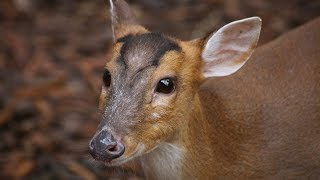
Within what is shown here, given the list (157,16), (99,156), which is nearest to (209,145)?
(99,156)

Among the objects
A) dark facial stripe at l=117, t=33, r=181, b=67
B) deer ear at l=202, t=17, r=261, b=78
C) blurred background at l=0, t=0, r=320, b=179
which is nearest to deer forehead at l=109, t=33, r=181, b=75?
dark facial stripe at l=117, t=33, r=181, b=67

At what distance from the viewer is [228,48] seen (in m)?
4.86

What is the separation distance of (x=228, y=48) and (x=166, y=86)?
1.75 feet

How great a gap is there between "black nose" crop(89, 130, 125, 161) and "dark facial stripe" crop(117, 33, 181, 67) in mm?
433

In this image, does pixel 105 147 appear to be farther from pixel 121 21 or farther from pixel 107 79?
pixel 121 21

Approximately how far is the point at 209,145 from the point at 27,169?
4.70 ft

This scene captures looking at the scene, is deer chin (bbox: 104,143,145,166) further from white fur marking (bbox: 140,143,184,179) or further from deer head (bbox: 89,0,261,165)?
white fur marking (bbox: 140,143,184,179)

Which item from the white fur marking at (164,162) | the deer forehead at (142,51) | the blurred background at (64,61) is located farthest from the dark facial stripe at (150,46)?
the blurred background at (64,61)

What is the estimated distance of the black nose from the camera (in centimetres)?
421

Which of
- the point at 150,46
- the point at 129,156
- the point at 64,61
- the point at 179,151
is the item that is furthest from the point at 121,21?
the point at 64,61

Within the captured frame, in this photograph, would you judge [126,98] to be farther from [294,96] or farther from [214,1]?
[214,1]

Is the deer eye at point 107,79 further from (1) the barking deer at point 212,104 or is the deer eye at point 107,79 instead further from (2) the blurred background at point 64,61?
(2) the blurred background at point 64,61

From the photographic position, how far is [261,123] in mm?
5172

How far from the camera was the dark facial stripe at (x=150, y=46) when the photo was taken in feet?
14.8
